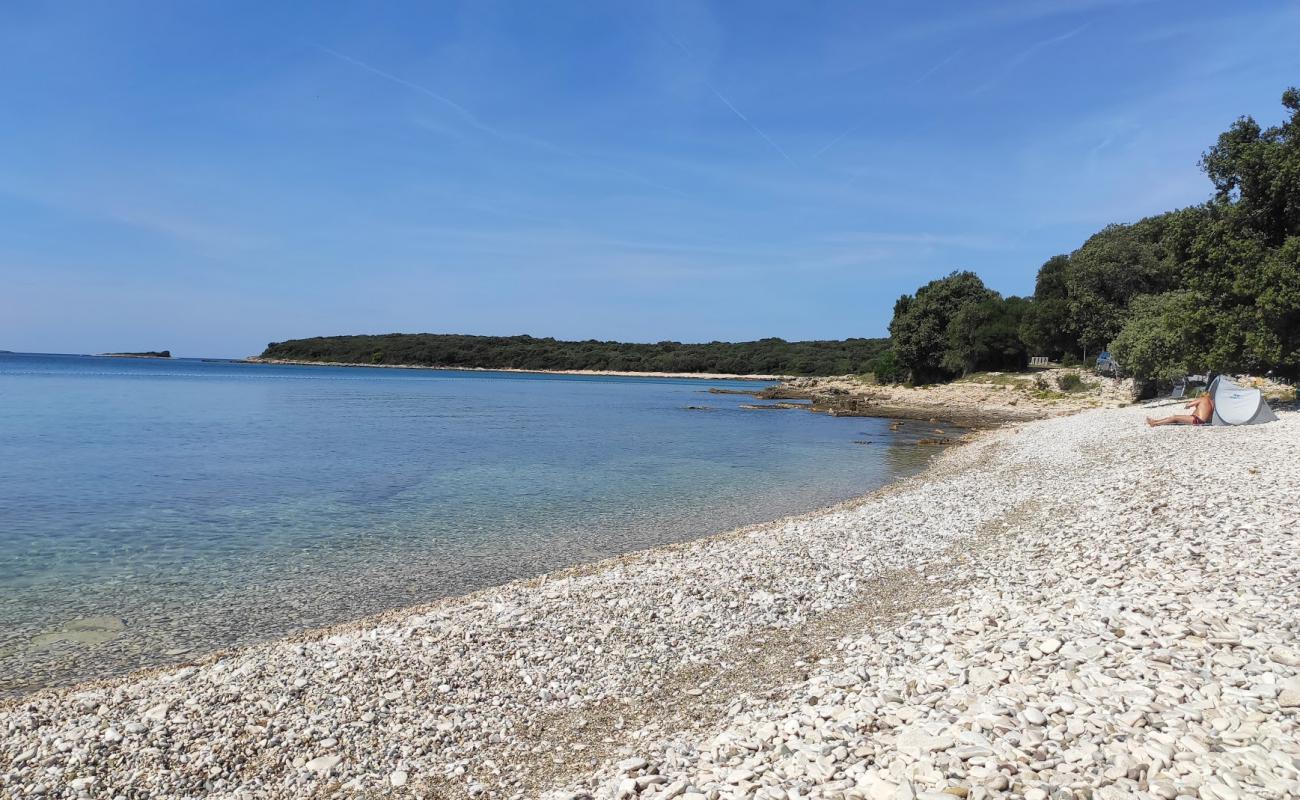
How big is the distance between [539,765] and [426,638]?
3.33m

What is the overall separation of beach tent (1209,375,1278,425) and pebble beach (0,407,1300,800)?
638 inches

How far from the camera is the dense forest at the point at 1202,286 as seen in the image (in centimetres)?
2684

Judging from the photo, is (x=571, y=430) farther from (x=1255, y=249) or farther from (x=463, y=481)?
(x=1255, y=249)

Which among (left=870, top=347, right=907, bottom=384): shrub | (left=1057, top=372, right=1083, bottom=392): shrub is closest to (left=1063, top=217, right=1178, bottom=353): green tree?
(left=1057, top=372, right=1083, bottom=392): shrub

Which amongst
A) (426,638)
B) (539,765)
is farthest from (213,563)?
(539,765)

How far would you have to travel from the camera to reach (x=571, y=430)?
4597 cm

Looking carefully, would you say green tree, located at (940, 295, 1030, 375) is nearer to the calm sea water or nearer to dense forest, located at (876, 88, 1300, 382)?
dense forest, located at (876, 88, 1300, 382)

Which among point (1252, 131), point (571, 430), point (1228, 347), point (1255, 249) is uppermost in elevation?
point (1252, 131)

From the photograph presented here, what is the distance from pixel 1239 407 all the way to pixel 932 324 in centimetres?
5934

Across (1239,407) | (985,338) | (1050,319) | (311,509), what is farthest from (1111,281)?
(311,509)

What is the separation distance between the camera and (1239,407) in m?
26.0

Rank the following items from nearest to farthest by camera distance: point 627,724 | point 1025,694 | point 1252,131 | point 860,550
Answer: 1. point 1025,694
2. point 627,724
3. point 860,550
4. point 1252,131

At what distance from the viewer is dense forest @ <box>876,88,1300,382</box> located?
2684cm

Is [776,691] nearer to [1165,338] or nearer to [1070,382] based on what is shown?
[1165,338]
